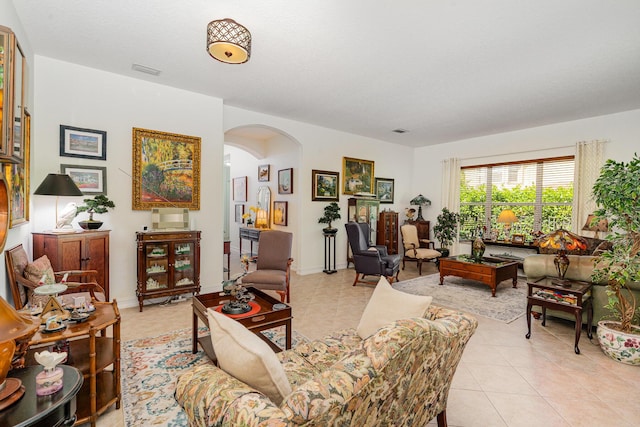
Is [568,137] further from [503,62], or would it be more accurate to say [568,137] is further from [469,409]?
[469,409]

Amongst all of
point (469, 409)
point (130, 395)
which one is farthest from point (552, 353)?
point (130, 395)

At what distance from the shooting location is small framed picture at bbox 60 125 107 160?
3.60 metres

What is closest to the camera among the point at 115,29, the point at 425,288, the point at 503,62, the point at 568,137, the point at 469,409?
the point at 469,409

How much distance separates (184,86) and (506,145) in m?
6.30

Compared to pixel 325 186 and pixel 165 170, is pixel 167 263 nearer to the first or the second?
pixel 165 170

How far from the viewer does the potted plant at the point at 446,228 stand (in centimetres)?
696

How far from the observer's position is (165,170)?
427 centimetres

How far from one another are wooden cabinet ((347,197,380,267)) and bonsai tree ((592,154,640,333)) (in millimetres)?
4142

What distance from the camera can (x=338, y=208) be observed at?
6.44 meters

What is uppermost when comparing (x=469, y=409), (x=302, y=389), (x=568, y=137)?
(x=568, y=137)

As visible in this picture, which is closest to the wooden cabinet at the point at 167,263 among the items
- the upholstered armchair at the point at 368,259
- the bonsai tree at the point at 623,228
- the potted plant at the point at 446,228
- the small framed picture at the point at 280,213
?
the upholstered armchair at the point at 368,259

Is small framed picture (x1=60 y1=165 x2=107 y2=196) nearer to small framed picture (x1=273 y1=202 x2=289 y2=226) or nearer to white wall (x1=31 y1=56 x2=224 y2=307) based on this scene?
white wall (x1=31 y1=56 x2=224 y2=307)

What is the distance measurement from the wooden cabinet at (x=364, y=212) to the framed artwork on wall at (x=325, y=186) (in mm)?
427

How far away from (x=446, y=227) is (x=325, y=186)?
117 inches
